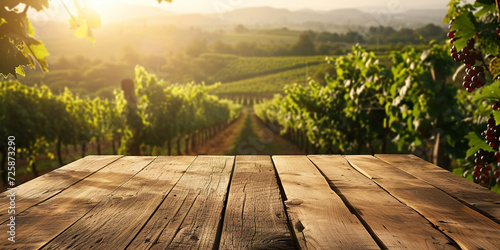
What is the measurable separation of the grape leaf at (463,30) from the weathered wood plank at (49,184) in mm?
2007

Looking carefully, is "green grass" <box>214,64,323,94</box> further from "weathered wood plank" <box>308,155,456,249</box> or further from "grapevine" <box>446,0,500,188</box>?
"weathered wood plank" <box>308,155,456,249</box>

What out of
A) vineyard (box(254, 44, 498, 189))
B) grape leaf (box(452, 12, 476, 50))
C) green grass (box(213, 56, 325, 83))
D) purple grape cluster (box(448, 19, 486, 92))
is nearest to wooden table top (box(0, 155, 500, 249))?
purple grape cluster (box(448, 19, 486, 92))

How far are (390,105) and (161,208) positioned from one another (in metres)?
4.62

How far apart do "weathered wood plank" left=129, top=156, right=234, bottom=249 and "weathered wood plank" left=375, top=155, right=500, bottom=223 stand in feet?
3.12

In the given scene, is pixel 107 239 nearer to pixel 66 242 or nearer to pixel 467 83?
pixel 66 242

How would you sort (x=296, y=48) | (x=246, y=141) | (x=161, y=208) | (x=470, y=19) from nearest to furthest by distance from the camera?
(x=161, y=208) < (x=470, y=19) < (x=246, y=141) < (x=296, y=48)

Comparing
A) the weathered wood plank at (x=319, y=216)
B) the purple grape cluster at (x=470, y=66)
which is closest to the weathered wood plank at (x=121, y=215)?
the weathered wood plank at (x=319, y=216)

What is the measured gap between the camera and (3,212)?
1351mm

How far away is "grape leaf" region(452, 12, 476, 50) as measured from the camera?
6.12 ft

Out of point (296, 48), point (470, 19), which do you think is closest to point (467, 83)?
point (470, 19)

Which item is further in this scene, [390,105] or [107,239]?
[390,105]

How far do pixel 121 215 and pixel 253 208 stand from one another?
18.2 inches

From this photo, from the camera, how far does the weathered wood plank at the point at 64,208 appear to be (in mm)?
1121

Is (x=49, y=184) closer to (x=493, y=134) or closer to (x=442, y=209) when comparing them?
(x=442, y=209)
